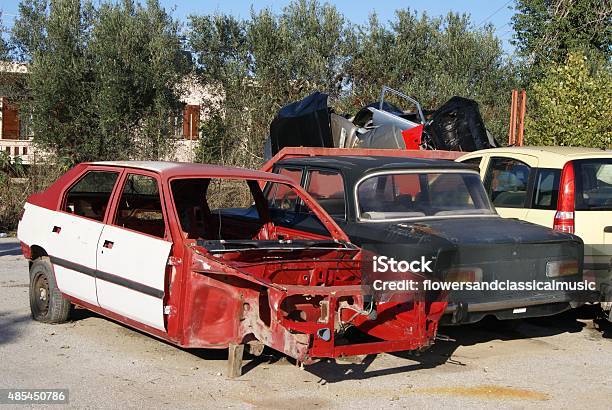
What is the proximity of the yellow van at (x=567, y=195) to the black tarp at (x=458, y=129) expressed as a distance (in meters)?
3.19

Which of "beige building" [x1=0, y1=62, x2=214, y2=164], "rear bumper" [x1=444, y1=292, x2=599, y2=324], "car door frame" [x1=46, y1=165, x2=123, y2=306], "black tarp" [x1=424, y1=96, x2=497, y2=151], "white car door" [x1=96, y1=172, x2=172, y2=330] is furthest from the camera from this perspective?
"beige building" [x1=0, y1=62, x2=214, y2=164]

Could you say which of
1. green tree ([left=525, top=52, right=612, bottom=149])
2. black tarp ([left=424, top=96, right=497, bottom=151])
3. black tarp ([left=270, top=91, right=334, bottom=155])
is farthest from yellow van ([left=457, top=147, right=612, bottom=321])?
green tree ([left=525, top=52, right=612, bottom=149])

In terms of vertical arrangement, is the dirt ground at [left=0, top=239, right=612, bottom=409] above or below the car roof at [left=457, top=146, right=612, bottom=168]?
below

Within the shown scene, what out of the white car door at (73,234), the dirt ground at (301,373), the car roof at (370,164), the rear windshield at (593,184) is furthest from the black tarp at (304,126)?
the dirt ground at (301,373)

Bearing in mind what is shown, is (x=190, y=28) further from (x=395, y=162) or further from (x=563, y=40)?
(x=395, y=162)

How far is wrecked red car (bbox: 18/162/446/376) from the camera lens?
550 centimetres

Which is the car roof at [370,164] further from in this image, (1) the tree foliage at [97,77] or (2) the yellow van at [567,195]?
(1) the tree foliage at [97,77]

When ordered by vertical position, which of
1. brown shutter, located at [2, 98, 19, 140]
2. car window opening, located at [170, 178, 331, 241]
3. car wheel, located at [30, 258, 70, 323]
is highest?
brown shutter, located at [2, 98, 19, 140]

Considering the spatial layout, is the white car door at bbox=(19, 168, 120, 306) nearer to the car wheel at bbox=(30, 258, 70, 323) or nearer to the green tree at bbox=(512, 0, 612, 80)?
the car wheel at bbox=(30, 258, 70, 323)

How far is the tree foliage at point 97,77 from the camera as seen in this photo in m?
18.2

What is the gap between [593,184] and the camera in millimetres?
7656

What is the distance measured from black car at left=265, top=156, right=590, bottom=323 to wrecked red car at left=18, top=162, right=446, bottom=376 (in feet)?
1.00

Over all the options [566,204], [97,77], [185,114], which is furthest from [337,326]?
[185,114]

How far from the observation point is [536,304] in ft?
21.6
